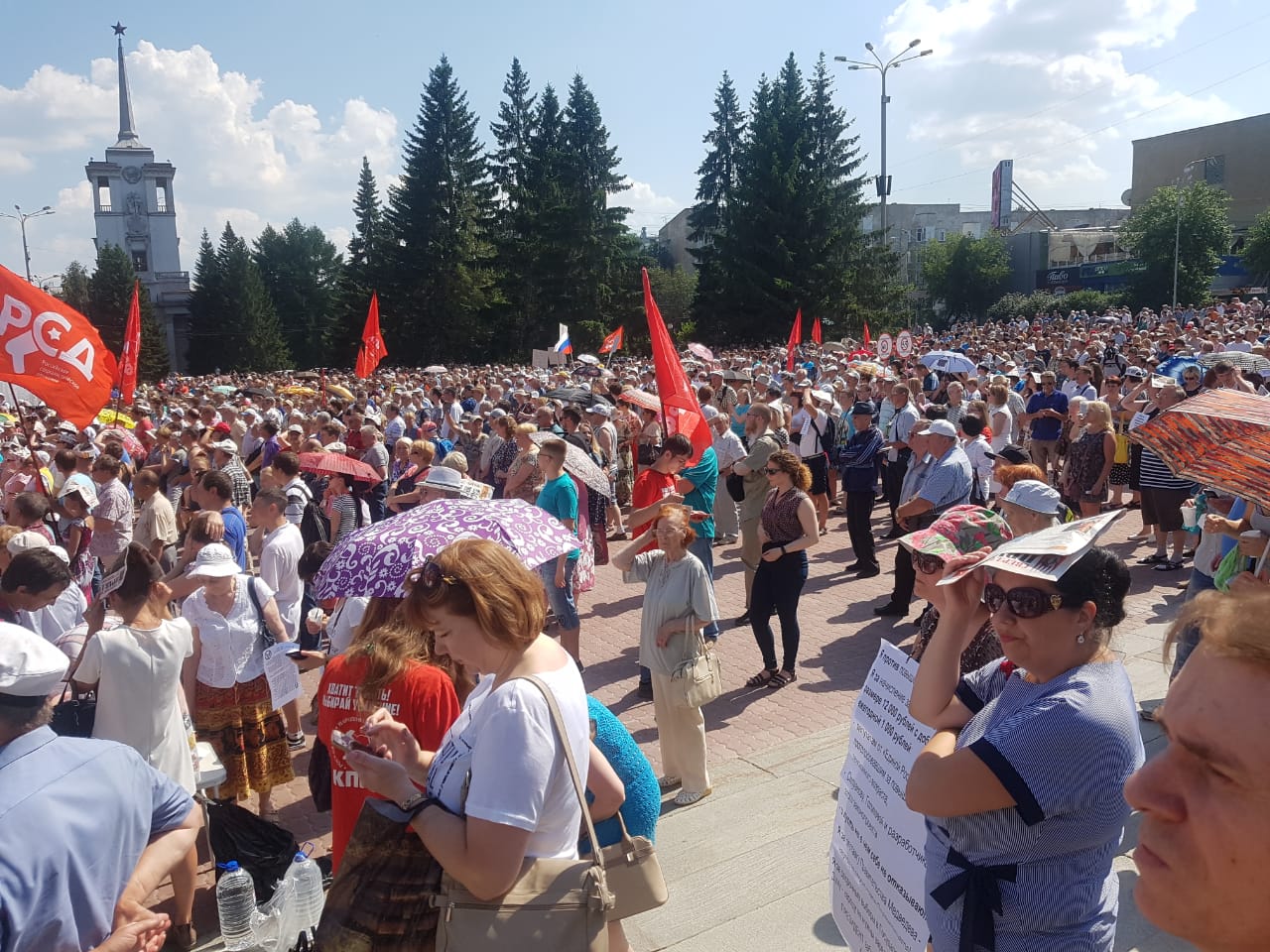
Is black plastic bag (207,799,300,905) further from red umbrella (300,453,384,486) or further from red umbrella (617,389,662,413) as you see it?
red umbrella (617,389,662,413)

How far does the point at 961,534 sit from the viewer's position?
3.24 metres

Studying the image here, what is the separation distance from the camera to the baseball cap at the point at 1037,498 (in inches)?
169

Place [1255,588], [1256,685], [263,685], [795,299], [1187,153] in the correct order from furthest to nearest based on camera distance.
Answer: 1. [1187,153]
2. [795,299]
3. [263,685]
4. [1255,588]
5. [1256,685]

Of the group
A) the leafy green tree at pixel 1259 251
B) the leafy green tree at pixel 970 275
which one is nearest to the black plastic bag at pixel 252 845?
the leafy green tree at pixel 1259 251

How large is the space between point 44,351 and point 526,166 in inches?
1961

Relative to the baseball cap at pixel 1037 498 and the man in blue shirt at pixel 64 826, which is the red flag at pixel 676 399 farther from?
the man in blue shirt at pixel 64 826

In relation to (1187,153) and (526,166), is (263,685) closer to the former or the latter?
(526,166)

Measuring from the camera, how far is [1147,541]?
10672 mm

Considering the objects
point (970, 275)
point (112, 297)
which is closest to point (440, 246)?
point (112, 297)

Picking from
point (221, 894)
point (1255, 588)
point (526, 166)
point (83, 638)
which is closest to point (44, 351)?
point (83, 638)

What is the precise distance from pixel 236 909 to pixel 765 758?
3.09 metres

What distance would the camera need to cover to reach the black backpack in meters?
7.95

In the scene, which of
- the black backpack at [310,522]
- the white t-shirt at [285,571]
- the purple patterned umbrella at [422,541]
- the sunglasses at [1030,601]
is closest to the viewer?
the sunglasses at [1030,601]

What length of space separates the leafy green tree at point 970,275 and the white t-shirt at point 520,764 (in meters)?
69.5
